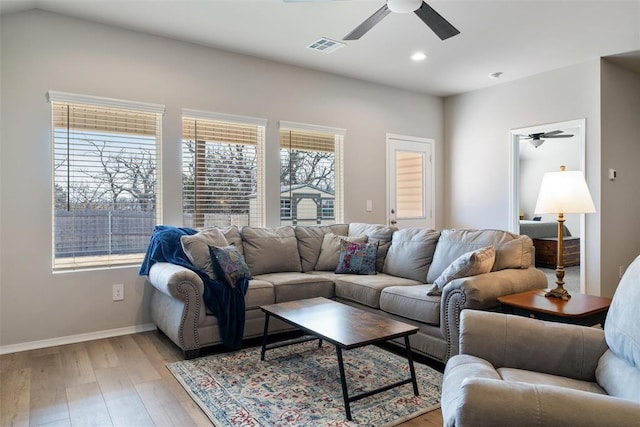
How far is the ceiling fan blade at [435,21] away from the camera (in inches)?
107

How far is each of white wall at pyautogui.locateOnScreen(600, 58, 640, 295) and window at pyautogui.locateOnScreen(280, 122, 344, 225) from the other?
2926mm

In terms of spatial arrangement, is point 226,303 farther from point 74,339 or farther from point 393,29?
point 393,29

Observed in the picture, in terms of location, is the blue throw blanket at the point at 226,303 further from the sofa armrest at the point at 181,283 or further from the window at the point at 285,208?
the window at the point at 285,208

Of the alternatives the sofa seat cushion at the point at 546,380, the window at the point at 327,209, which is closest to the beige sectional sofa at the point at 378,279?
the window at the point at 327,209

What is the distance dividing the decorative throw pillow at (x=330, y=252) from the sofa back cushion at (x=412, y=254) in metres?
0.36

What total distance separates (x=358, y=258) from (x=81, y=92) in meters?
2.84

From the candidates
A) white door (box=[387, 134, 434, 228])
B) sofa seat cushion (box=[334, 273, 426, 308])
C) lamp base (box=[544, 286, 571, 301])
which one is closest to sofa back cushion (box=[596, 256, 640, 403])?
lamp base (box=[544, 286, 571, 301])

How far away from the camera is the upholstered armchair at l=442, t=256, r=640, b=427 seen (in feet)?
3.86

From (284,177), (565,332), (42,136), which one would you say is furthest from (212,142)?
(565,332)

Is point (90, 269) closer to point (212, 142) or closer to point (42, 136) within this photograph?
point (42, 136)

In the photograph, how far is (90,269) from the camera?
3580mm

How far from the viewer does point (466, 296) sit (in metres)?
2.64

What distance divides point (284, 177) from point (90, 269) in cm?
213

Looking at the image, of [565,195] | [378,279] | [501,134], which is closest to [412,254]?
[378,279]
